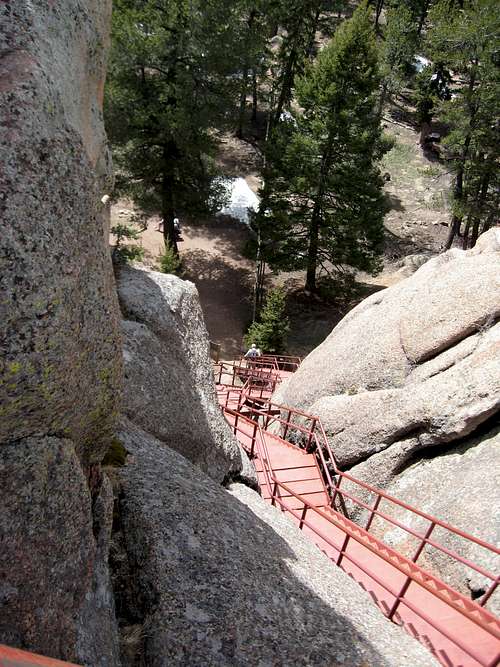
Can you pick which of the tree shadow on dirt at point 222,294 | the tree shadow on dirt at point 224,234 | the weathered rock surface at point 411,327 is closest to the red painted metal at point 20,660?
the weathered rock surface at point 411,327

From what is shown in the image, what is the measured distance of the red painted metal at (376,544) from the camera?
4852 millimetres

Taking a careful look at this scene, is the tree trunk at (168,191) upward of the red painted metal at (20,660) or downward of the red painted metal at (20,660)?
downward

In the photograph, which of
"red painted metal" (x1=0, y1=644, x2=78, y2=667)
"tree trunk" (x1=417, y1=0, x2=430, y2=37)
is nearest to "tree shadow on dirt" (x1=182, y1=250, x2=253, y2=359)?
"red painted metal" (x1=0, y1=644, x2=78, y2=667)

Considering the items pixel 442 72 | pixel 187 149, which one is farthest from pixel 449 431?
pixel 442 72

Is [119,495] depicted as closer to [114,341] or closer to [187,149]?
[114,341]

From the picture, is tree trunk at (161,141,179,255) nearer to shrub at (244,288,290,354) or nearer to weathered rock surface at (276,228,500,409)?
shrub at (244,288,290,354)

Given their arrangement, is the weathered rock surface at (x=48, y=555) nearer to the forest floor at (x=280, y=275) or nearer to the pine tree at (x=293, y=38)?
the forest floor at (x=280, y=275)

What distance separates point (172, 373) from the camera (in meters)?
7.39

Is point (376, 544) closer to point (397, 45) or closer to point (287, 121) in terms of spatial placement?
point (287, 121)

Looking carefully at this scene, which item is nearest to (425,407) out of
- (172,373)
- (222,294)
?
(172,373)

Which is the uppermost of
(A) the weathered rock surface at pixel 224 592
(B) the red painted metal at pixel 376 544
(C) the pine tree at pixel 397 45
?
(C) the pine tree at pixel 397 45

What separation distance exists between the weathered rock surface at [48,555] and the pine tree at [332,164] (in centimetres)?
1909

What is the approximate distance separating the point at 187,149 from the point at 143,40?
406cm

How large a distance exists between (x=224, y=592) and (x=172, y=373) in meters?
3.74
